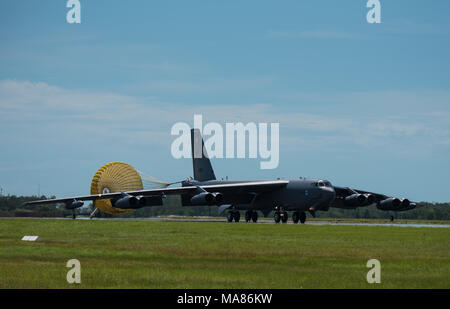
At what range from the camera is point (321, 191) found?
5812 cm

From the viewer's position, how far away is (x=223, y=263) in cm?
2248

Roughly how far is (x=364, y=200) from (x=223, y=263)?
43.4 metres

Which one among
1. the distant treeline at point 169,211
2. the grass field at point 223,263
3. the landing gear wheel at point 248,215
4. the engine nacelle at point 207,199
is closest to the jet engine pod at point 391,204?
the landing gear wheel at point 248,215

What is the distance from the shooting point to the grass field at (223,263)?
17797 mm

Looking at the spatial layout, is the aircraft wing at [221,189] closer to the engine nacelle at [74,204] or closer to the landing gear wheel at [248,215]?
the engine nacelle at [74,204]

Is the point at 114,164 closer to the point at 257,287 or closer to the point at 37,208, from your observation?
the point at 37,208

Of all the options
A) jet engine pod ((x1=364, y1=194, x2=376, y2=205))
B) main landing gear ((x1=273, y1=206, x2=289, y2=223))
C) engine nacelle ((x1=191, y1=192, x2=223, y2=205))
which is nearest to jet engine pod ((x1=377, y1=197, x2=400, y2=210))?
jet engine pod ((x1=364, y1=194, x2=376, y2=205))

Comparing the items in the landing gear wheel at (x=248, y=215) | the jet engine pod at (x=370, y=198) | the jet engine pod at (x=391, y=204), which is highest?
the jet engine pod at (x=370, y=198)

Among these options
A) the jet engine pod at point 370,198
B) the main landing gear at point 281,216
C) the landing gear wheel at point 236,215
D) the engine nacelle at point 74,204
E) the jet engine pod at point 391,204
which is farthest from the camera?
the landing gear wheel at point 236,215

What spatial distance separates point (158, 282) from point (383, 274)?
6311 millimetres

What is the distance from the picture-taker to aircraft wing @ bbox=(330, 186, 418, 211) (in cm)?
6412

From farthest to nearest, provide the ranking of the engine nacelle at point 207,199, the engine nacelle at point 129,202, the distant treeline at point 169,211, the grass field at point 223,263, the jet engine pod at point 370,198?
the distant treeline at point 169,211 → the jet engine pod at point 370,198 → the engine nacelle at point 129,202 → the engine nacelle at point 207,199 → the grass field at point 223,263

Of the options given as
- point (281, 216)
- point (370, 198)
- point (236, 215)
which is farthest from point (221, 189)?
point (370, 198)
